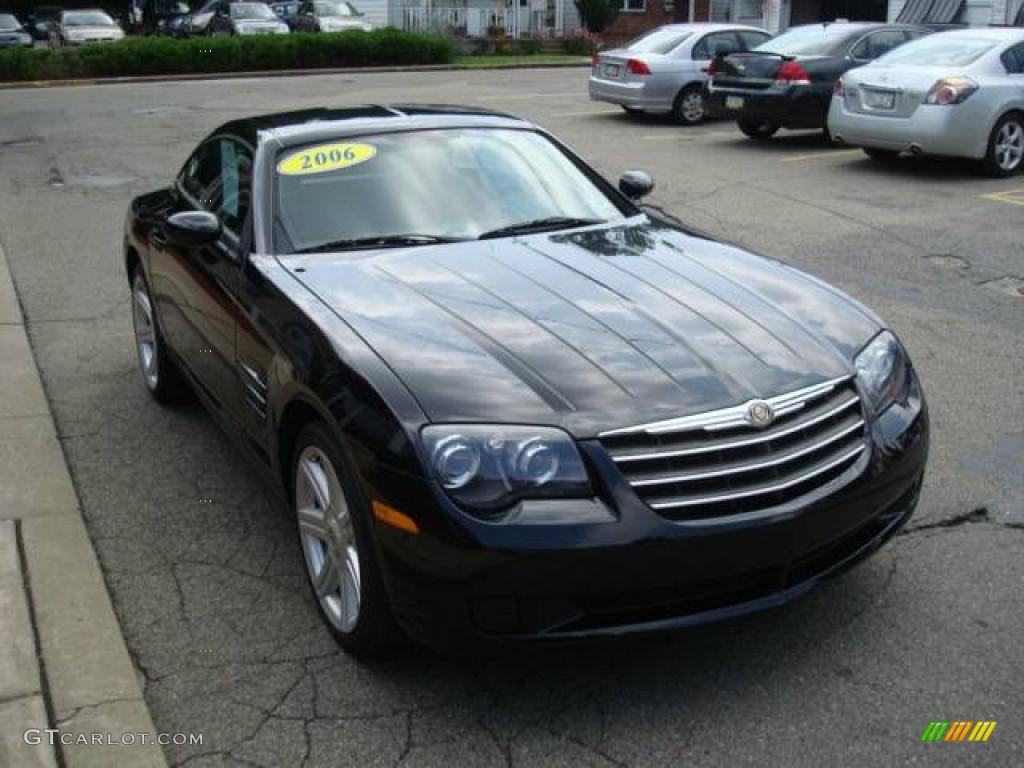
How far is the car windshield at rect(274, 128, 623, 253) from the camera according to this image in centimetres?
455

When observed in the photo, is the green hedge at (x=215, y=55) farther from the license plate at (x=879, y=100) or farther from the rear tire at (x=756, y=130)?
the license plate at (x=879, y=100)

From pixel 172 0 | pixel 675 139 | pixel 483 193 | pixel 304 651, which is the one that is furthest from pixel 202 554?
pixel 172 0

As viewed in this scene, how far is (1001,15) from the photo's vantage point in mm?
27734

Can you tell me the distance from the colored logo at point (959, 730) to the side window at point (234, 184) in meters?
3.09

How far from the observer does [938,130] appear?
11.7 m

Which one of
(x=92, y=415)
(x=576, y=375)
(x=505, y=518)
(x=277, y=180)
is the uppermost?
(x=277, y=180)

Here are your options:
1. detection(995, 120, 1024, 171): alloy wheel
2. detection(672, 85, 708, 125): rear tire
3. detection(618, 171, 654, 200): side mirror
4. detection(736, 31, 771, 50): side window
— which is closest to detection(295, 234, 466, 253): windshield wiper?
detection(618, 171, 654, 200): side mirror

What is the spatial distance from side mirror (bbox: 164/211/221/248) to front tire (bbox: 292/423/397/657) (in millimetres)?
1335

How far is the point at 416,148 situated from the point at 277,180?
624mm

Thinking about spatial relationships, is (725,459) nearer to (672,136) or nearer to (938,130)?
(938,130)

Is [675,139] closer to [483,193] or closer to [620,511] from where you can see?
[483,193]

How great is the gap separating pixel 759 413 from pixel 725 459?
0.18 meters

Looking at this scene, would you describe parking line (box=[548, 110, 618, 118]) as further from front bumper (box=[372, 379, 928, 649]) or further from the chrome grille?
front bumper (box=[372, 379, 928, 649])

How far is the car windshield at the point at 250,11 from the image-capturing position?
34188mm
